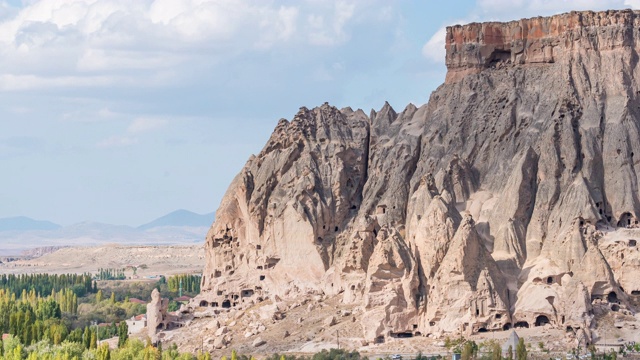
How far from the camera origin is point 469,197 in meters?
97.6

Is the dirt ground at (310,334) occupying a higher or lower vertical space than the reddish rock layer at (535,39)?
lower

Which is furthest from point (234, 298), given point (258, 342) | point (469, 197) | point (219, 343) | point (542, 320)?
point (542, 320)

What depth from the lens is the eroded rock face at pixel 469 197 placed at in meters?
88.1

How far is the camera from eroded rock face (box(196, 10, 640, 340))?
88.1 m

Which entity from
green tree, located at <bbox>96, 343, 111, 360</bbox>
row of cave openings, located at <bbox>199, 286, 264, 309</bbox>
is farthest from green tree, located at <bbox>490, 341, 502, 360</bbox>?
row of cave openings, located at <bbox>199, 286, 264, 309</bbox>

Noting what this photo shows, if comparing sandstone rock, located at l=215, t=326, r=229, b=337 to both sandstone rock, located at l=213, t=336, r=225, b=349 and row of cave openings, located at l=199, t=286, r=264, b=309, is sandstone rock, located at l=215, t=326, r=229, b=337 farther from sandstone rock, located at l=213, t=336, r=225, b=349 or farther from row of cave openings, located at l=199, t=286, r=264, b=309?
row of cave openings, located at l=199, t=286, r=264, b=309

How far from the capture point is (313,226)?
101125mm

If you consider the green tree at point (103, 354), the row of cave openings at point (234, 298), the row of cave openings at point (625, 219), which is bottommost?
the green tree at point (103, 354)

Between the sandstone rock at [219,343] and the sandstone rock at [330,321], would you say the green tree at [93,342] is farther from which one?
the sandstone rock at [330,321]

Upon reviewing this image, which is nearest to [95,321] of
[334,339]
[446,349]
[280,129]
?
[280,129]

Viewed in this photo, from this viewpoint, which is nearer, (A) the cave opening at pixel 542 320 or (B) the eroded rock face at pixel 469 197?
(A) the cave opening at pixel 542 320

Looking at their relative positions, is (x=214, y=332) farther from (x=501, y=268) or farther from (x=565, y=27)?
(x=565, y=27)

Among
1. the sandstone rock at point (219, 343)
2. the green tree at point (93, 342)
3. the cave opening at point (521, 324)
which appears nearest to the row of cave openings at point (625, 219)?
the cave opening at point (521, 324)

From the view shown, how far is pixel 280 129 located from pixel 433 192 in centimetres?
1438
